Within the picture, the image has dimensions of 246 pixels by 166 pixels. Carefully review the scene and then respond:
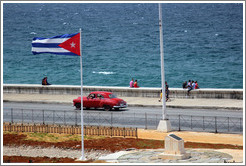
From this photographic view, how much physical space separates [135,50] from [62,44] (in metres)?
95.7

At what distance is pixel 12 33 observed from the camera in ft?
504

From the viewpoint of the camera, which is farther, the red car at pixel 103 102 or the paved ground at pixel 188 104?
the red car at pixel 103 102

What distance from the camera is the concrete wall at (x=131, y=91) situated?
4334 cm

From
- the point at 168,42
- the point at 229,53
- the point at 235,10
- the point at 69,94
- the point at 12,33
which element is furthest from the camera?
the point at 235,10

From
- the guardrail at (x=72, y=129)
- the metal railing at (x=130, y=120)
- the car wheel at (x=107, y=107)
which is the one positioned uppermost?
the car wheel at (x=107, y=107)

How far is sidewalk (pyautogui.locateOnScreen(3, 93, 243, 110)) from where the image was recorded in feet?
133

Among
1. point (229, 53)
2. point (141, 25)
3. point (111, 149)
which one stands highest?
point (141, 25)

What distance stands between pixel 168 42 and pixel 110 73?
28.7 metres

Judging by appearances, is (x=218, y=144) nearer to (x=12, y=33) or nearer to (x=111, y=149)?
(x=111, y=149)

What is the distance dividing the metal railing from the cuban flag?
809cm

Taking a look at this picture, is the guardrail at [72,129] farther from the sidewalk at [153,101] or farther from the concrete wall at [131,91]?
the concrete wall at [131,91]

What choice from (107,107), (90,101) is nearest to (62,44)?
(107,107)

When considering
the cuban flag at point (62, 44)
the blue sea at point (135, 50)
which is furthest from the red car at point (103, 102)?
the blue sea at point (135, 50)

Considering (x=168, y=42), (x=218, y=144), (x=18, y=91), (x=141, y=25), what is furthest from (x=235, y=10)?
(x=218, y=144)
